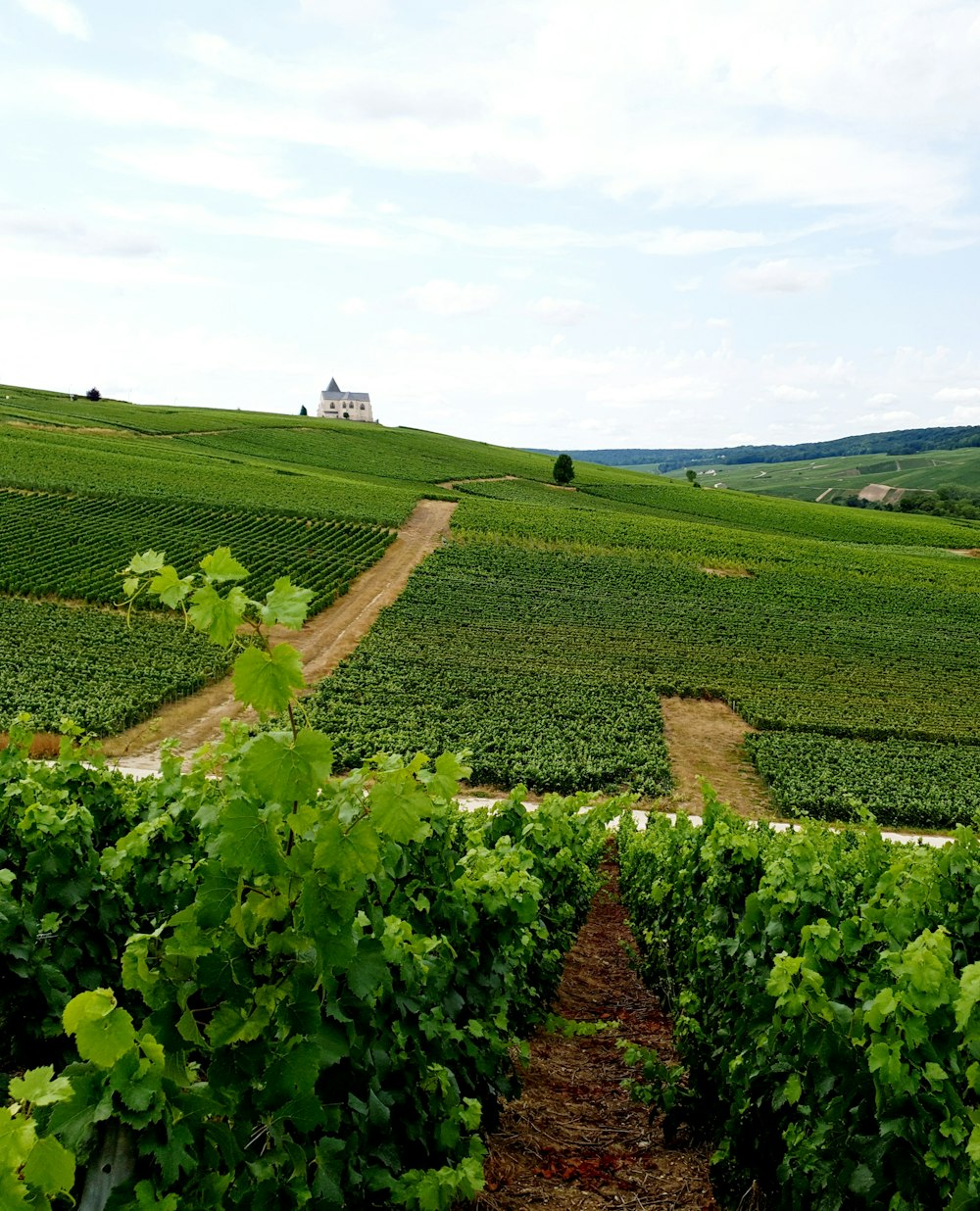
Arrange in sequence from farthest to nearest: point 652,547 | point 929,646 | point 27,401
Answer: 1. point 27,401
2. point 652,547
3. point 929,646

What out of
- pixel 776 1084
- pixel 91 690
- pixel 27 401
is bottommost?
pixel 91 690

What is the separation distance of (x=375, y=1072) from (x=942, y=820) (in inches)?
949

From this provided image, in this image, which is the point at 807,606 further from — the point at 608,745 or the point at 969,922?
the point at 969,922

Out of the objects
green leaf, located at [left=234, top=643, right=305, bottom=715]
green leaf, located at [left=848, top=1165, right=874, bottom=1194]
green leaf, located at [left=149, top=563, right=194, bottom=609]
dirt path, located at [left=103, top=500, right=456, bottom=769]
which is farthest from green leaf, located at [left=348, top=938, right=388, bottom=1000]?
dirt path, located at [left=103, top=500, right=456, bottom=769]

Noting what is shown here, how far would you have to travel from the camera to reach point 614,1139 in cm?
656

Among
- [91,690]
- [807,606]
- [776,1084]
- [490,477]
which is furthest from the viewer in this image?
[490,477]

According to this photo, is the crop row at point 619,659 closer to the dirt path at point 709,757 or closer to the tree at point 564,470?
the dirt path at point 709,757

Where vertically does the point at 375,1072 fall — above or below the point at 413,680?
above

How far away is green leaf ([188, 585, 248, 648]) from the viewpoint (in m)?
2.90

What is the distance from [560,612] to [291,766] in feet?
134

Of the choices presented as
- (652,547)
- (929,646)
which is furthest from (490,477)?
(929,646)

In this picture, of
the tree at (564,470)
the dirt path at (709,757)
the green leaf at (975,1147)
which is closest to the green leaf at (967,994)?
the green leaf at (975,1147)

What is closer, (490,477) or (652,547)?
(652,547)

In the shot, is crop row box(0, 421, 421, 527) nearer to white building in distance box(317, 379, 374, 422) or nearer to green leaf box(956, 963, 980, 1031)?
green leaf box(956, 963, 980, 1031)
